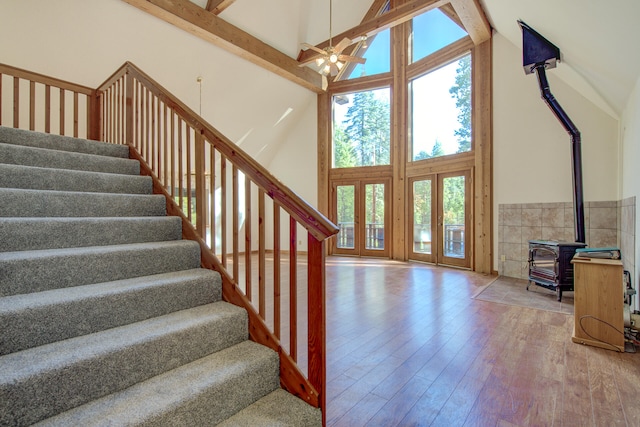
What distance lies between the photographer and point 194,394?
1388 mm

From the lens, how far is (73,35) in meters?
4.02

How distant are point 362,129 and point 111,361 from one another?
24.1 ft

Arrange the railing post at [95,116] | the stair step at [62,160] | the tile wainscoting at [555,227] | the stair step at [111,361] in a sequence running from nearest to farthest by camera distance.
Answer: the stair step at [111,361] < the stair step at [62,160] < the tile wainscoting at [555,227] < the railing post at [95,116]

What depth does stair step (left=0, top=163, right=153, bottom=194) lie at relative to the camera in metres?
2.24

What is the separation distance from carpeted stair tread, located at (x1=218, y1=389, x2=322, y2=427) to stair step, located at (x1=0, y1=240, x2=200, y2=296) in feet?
3.61

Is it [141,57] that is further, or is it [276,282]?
[141,57]

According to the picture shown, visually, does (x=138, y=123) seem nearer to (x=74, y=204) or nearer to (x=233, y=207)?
(x=74, y=204)

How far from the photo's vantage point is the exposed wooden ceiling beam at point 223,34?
177 inches

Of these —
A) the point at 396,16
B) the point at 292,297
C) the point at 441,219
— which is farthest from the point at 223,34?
the point at 441,219

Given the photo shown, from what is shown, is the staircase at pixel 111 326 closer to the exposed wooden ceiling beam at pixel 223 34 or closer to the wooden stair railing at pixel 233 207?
the wooden stair railing at pixel 233 207

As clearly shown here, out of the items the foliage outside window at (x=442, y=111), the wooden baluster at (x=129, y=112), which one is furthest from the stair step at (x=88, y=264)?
the foliage outside window at (x=442, y=111)

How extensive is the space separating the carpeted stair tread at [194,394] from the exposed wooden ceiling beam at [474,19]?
18.1ft

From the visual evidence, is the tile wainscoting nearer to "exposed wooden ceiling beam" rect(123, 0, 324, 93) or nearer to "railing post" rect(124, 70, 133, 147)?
"exposed wooden ceiling beam" rect(123, 0, 324, 93)

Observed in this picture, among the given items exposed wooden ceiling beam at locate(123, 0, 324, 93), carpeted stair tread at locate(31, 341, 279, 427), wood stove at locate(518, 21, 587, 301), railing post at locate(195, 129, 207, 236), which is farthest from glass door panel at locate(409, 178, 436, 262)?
carpeted stair tread at locate(31, 341, 279, 427)
